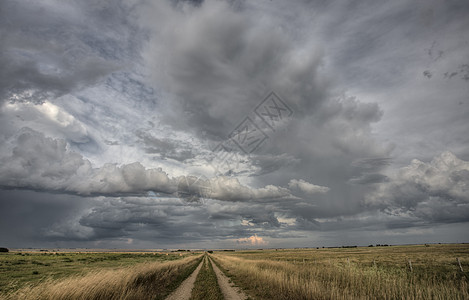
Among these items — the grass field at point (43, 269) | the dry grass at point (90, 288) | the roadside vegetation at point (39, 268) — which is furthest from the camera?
the roadside vegetation at point (39, 268)

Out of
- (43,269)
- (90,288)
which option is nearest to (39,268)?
(43,269)

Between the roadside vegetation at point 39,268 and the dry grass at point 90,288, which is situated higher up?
the dry grass at point 90,288

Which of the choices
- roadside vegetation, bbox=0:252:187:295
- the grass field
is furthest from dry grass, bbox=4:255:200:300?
roadside vegetation, bbox=0:252:187:295

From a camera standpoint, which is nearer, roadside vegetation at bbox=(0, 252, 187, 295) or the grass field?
the grass field

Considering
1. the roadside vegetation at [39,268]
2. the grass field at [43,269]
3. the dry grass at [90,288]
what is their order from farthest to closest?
1. the roadside vegetation at [39,268]
2. the grass field at [43,269]
3. the dry grass at [90,288]

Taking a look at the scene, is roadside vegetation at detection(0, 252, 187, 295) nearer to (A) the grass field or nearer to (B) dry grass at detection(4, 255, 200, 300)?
(A) the grass field

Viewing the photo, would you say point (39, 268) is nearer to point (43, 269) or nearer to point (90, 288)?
point (43, 269)

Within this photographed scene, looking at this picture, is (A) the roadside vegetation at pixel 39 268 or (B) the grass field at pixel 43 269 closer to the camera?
(B) the grass field at pixel 43 269

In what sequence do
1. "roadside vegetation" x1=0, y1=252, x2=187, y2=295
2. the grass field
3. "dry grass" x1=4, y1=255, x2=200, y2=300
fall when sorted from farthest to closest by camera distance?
"roadside vegetation" x1=0, y1=252, x2=187, y2=295
the grass field
"dry grass" x1=4, y1=255, x2=200, y2=300

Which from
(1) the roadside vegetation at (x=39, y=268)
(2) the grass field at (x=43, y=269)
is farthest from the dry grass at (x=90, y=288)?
(1) the roadside vegetation at (x=39, y=268)

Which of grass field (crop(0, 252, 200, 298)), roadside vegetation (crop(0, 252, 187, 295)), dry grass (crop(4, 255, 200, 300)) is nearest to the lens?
dry grass (crop(4, 255, 200, 300))

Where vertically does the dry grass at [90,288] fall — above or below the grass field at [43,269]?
above

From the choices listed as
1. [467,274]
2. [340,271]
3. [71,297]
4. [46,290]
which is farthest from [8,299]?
[467,274]

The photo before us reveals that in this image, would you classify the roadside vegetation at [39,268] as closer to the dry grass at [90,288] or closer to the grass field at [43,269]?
the grass field at [43,269]
